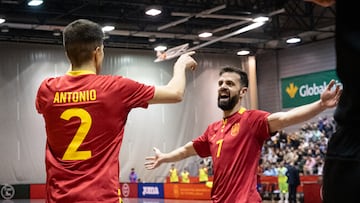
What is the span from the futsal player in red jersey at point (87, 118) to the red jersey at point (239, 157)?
219 centimetres

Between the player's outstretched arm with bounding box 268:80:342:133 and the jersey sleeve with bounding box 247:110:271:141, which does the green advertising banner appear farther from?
the player's outstretched arm with bounding box 268:80:342:133

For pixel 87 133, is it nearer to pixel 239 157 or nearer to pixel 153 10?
pixel 239 157

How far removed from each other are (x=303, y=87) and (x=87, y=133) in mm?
30711

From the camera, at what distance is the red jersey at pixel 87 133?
3.32 metres

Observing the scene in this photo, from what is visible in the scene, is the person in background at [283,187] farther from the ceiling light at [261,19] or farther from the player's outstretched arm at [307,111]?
the player's outstretched arm at [307,111]

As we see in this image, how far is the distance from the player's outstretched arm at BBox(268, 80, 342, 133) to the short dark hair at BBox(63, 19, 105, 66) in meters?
1.50

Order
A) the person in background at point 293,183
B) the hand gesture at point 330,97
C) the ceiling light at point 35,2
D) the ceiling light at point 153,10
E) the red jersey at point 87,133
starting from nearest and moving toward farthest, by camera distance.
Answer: the red jersey at point 87,133 < the hand gesture at point 330,97 < the person in background at point 293,183 < the ceiling light at point 35,2 < the ceiling light at point 153,10

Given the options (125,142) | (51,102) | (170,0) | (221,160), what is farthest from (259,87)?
(51,102)

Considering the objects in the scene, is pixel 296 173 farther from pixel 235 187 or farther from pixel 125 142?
pixel 235 187

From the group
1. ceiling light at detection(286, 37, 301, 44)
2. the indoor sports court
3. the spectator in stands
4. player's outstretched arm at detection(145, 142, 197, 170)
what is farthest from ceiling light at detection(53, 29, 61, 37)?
player's outstretched arm at detection(145, 142, 197, 170)

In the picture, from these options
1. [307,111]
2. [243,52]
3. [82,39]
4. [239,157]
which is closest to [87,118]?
[82,39]

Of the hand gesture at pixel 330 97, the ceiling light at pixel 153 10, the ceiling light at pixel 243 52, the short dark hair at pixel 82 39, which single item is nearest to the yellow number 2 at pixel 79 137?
the short dark hair at pixel 82 39

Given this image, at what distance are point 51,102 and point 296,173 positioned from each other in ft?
65.4

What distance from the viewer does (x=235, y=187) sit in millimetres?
5477
